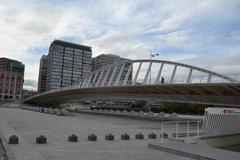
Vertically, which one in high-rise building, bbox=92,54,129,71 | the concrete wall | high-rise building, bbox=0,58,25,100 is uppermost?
high-rise building, bbox=92,54,129,71

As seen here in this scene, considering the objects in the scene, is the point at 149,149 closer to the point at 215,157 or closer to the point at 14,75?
the point at 215,157

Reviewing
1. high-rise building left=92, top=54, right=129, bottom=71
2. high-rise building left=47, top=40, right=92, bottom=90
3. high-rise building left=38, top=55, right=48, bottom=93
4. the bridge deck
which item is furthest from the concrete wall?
high-rise building left=38, top=55, right=48, bottom=93

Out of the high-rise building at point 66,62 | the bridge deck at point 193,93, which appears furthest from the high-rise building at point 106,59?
the bridge deck at point 193,93

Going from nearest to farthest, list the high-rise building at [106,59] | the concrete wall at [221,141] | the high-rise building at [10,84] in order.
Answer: the concrete wall at [221,141] < the high-rise building at [106,59] < the high-rise building at [10,84]

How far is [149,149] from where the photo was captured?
12.7 m

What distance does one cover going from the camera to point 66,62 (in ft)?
402

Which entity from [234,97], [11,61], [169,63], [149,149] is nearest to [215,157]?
[149,149]

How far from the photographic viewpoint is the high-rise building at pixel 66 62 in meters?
117

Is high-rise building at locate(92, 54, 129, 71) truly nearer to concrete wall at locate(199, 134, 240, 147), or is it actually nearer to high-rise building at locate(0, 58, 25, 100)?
high-rise building at locate(0, 58, 25, 100)

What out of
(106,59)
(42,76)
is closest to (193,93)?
(106,59)

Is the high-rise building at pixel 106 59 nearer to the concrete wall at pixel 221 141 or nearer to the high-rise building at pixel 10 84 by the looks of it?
the high-rise building at pixel 10 84

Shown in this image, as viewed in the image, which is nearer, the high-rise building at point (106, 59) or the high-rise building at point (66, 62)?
the high-rise building at point (106, 59)

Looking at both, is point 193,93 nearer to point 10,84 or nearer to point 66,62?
point 66,62

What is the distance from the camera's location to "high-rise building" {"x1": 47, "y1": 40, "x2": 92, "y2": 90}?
117 m
